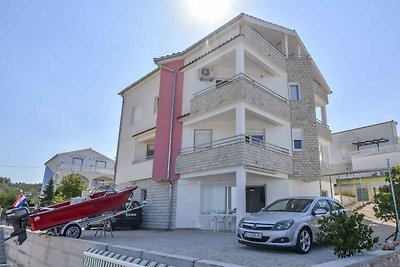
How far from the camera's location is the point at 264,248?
28.1 feet

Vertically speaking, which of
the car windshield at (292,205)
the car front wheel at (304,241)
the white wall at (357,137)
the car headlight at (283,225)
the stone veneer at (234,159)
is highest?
the white wall at (357,137)

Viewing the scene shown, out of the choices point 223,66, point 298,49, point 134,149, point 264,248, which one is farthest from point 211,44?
point 264,248

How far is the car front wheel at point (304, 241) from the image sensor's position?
782 cm

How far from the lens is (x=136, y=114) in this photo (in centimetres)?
2248

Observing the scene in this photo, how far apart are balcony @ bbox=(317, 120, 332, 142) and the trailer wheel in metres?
16.6

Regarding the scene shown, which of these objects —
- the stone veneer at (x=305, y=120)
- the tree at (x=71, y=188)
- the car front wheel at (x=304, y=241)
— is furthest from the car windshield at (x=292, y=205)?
the tree at (x=71, y=188)

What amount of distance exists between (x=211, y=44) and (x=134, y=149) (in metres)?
9.64

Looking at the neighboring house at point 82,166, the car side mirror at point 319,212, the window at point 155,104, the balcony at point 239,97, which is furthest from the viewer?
the neighboring house at point 82,166

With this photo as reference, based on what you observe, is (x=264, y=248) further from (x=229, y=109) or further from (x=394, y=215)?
(x=229, y=109)

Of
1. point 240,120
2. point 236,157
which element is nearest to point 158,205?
point 236,157

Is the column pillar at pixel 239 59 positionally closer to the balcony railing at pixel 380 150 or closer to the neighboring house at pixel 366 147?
the neighboring house at pixel 366 147

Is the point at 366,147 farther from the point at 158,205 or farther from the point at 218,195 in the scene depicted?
the point at 158,205

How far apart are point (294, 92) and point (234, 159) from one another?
847 cm

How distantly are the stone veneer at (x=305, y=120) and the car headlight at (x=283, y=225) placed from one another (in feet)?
31.8
